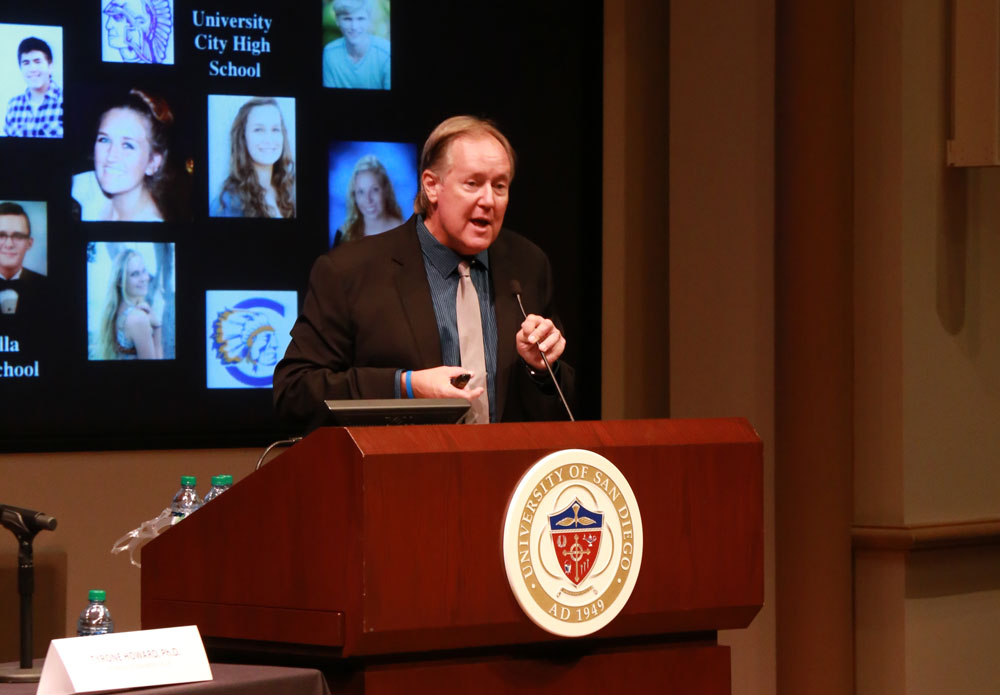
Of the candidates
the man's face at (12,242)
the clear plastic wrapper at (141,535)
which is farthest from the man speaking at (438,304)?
the man's face at (12,242)

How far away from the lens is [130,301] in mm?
4211

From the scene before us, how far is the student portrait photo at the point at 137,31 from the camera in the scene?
4168 mm

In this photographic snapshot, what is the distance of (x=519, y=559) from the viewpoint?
1.98 metres

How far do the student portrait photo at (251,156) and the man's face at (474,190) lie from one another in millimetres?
1658

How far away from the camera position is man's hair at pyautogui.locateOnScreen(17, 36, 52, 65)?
4074mm

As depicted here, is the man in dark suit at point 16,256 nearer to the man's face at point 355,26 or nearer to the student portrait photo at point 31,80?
the student portrait photo at point 31,80

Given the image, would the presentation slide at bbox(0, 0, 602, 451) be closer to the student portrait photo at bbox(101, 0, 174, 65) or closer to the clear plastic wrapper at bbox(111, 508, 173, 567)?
the student portrait photo at bbox(101, 0, 174, 65)

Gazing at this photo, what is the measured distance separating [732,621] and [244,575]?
0.80 meters

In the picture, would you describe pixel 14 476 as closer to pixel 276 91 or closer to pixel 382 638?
pixel 276 91

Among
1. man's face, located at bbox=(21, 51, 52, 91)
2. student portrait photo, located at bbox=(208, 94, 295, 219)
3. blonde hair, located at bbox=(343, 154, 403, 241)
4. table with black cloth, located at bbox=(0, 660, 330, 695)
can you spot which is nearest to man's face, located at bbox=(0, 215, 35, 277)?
man's face, located at bbox=(21, 51, 52, 91)

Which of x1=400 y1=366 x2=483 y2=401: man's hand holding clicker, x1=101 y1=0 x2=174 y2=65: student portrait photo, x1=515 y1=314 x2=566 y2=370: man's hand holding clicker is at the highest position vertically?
x1=101 y1=0 x2=174 y2=65: student portrait photo

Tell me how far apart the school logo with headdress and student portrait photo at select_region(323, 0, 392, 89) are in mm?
729

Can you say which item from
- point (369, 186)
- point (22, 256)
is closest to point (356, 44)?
point (369, 186)

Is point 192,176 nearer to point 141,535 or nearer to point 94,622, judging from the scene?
point 141,535
